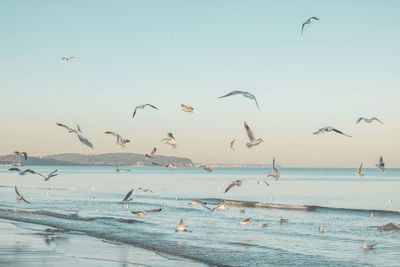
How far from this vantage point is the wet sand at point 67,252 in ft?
55.0

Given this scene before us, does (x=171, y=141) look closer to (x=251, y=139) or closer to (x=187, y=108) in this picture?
(x=187, y=108)

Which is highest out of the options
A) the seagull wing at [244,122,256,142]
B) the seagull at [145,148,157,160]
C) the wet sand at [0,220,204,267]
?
the seagull wing at [244,122,256,142]

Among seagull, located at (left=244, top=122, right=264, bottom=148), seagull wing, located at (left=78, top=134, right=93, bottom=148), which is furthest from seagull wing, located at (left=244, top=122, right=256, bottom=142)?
seagull wing, located at (left=78, top=134, right=93, bottom=148)

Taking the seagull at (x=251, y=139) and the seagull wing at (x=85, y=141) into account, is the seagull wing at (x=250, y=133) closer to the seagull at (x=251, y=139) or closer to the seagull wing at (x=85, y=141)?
the seagull at (x=251, y=139)

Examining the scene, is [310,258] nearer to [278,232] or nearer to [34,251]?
[278,232]

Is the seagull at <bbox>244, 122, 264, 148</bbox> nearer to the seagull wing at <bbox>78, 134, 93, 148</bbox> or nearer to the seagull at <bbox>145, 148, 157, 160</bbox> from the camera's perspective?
the seagull wing at <bbox>78, 134, 93, 148</bbox>

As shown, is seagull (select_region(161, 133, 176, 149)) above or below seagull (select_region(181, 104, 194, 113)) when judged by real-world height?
below

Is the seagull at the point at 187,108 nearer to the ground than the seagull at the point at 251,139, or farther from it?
farther from it

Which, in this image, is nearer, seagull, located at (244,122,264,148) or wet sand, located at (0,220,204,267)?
seagull, located at (244,122,264,148)

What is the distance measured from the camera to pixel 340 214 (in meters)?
43.6

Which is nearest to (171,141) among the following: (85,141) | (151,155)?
(151,155)

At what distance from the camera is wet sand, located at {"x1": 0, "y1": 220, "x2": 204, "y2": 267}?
55.0 ft

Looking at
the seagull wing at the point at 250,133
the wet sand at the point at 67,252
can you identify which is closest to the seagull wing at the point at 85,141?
the seagull wing at the point at 250,133

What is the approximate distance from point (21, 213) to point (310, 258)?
24155 millimetres
